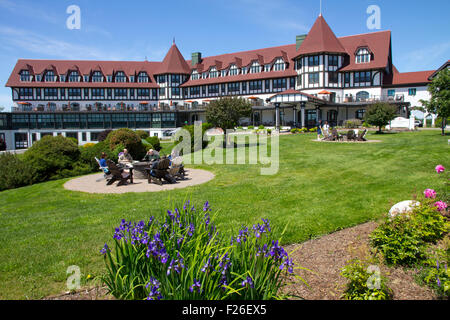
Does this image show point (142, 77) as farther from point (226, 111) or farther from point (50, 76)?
point (226, 111)

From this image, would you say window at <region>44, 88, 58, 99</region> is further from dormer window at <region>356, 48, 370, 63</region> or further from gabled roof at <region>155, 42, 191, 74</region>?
dormer window at <region>356, 48, 370, 63</region>

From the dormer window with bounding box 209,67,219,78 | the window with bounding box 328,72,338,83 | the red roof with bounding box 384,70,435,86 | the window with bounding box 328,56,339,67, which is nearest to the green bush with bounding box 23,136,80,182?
the window with bounding box 328,72,338,83

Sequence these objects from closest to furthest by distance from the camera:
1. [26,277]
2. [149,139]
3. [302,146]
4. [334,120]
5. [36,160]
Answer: [26,277] → [36,160] → [302,146] → [149,139] → [334,120]

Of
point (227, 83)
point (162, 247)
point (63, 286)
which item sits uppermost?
point (227, 83)

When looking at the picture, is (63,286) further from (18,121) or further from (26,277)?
(18,121)

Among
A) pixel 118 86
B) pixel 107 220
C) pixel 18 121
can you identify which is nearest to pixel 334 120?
pixel 118 86

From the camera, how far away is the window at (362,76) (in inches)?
1782

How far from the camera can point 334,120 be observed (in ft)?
151

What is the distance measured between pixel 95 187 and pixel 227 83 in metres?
44.6

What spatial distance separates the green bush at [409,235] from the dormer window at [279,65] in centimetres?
4723

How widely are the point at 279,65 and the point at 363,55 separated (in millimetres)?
11946

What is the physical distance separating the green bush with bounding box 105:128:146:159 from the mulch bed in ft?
54.1
